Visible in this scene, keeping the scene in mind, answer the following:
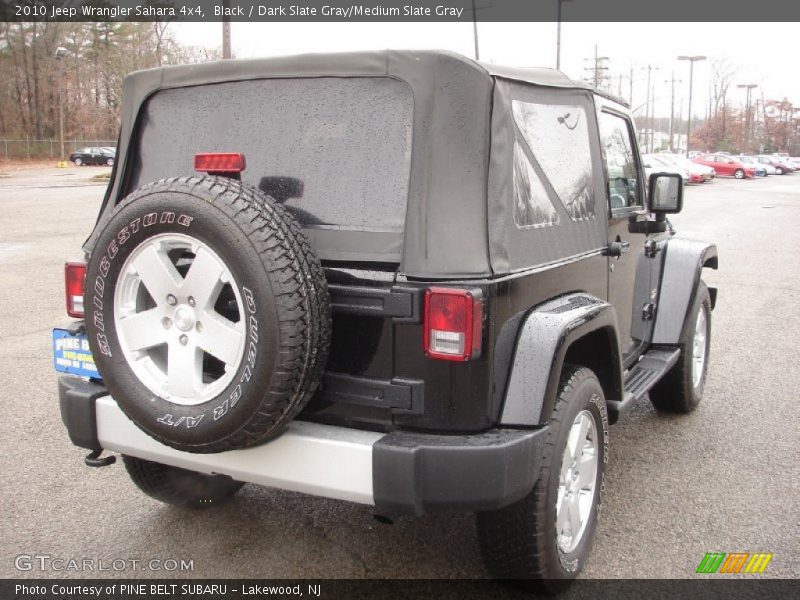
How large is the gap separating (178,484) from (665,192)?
2.92m

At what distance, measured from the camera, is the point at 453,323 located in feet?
7.97

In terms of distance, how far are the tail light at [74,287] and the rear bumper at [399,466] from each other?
985 millimetres

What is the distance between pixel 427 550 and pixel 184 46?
5429cm

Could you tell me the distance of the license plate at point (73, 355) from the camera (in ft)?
9.93

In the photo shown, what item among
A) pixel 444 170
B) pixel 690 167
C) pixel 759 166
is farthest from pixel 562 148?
pixel 759 166

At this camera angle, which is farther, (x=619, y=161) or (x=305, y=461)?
(x=619, y=161)

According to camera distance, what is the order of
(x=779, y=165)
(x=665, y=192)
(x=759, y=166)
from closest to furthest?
1. (x=665, y=192)
2. (x=759, y=166)
3. (x=779, y=165)

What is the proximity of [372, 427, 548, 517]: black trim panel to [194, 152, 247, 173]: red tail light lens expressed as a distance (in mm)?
1074

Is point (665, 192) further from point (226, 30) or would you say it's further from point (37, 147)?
point (37, 147)

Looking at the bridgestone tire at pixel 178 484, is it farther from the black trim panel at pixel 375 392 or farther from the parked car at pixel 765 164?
the parked car at pixel 765 164

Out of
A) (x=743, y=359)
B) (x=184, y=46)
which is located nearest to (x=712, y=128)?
(x=184, y=46)

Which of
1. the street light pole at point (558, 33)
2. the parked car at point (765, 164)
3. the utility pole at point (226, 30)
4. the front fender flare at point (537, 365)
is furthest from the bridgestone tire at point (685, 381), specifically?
the parked car at point (765, 164)

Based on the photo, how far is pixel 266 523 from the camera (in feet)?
11.5

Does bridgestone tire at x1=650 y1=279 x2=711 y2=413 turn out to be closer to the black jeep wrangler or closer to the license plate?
the black jeep wrangler
